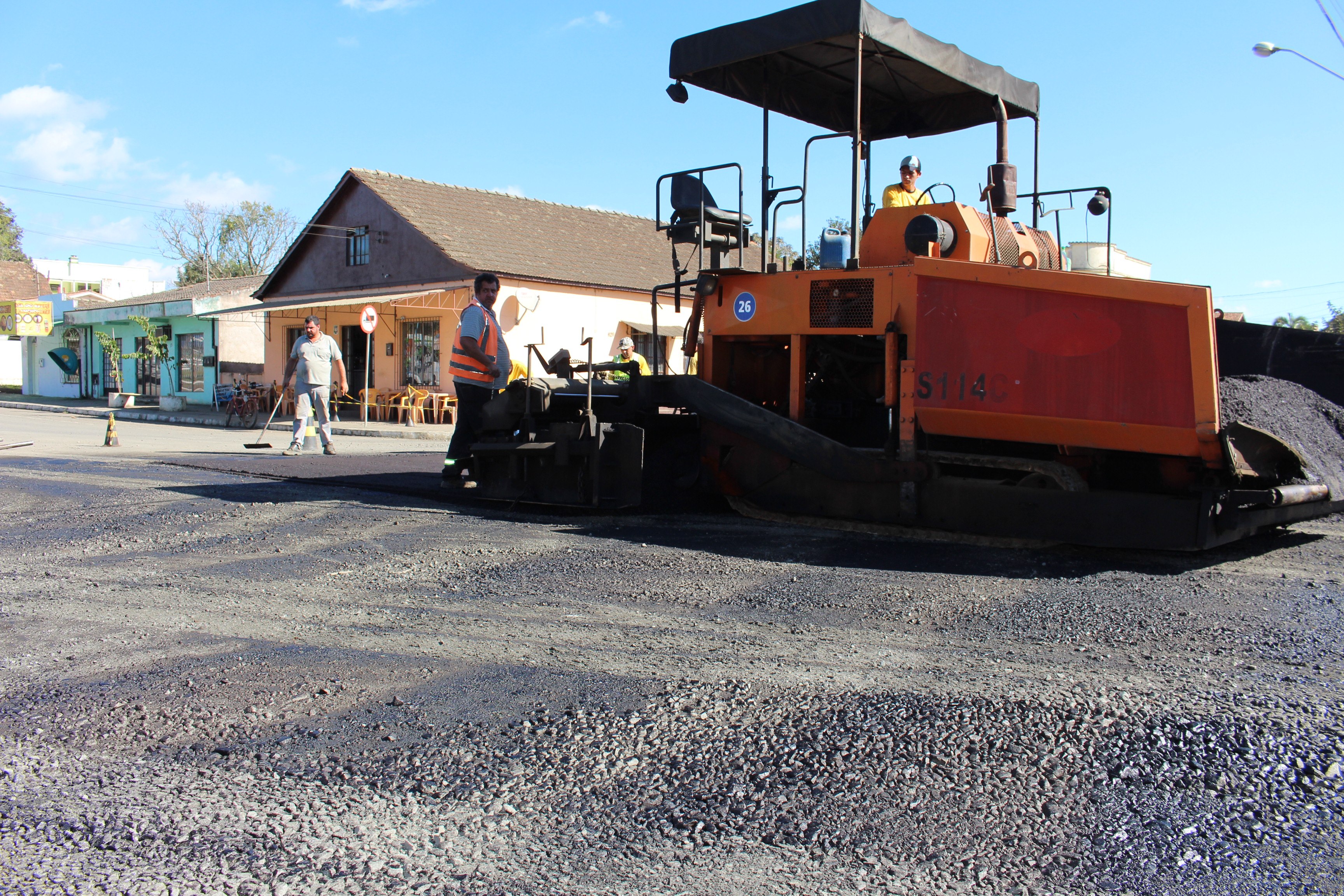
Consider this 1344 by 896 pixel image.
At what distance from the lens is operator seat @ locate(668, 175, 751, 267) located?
6.13 metres

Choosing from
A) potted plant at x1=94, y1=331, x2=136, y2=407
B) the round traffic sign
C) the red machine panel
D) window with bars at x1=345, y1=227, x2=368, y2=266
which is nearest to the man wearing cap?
the red machine panel

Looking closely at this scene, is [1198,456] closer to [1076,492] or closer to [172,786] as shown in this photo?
[1076,492]

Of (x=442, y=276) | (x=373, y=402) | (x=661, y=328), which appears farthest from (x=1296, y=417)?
(x=373, y=402)

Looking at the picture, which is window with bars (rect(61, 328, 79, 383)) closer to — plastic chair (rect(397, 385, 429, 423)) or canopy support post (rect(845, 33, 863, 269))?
plastic chair (rect(397, 385, 429, 423))

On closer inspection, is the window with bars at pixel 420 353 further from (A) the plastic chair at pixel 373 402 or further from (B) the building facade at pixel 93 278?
(B) the building facade at pixel 93 278

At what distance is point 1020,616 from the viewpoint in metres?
4.01

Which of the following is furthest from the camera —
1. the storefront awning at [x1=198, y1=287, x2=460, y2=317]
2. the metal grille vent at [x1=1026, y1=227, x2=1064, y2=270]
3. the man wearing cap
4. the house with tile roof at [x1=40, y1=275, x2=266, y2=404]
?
the house with tile roof at [x1=40, y1=275, x2=266, y2=404]

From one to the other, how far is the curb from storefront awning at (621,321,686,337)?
757cm

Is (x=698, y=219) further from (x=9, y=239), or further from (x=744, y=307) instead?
(x=9, y=239)

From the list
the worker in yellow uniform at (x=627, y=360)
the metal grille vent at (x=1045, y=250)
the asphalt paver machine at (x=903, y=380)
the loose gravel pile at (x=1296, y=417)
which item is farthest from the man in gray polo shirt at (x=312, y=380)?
the loose gravel pile at (x=1296, y=417)

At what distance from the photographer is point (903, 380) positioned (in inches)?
212

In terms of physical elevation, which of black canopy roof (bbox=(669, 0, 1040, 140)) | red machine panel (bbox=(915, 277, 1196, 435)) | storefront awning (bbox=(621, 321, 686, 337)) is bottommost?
red machine panel (bbox=(915, 277, 1196, 435))

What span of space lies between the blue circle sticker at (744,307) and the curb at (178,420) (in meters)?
10.2

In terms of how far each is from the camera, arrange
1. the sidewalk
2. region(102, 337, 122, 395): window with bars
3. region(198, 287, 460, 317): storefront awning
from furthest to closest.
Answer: region(102, 337, 122, 395): window with bars
region(198, 287, 460, 317): storefront awning
the sidewalk
